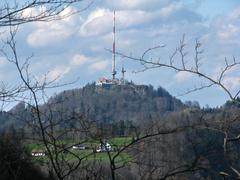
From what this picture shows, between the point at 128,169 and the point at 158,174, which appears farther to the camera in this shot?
the point at 128,169

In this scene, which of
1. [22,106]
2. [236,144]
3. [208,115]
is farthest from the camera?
[22,106]

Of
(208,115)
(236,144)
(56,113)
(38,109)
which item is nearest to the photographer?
(236,144)

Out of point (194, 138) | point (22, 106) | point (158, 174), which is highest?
point (22, 106)

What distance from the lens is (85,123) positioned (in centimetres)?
394

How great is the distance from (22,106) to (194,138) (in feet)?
5.27

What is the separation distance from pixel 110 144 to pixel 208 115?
0.71 m

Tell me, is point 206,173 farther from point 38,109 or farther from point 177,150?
point 38,109

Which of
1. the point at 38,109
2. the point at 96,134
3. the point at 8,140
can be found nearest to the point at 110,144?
the point at 96,134

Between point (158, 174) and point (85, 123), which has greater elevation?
point (85, 123)

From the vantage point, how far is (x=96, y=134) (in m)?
3.80

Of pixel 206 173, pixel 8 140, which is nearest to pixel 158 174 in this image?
pixel 206 173

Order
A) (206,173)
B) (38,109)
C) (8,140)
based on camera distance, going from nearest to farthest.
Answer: (206,173), (38,109), (8,140)

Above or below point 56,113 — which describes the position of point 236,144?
below

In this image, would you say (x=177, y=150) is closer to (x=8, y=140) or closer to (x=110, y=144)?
(x=110, y=144)
